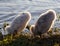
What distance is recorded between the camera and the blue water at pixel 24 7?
12030 millimetres

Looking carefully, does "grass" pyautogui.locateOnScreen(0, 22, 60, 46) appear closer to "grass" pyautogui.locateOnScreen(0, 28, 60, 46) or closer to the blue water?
"grass" pyautogui.locateOnScreen(0, 28, 60, 46)

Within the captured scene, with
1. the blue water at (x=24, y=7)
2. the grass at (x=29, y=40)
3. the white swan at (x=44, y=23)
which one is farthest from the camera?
the blue water at (x=24, y=7)

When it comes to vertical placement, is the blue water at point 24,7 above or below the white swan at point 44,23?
below

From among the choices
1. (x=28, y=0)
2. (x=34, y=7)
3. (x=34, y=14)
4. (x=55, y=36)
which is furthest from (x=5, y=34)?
(x=28, y=0)

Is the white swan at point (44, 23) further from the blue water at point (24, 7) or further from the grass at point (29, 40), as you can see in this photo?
the blue water at point (24, 7)

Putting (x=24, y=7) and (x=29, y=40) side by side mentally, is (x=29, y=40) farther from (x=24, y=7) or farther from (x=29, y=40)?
(x=24, y=7)

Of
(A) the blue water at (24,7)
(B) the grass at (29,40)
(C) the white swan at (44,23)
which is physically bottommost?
(A) the blue water at (24,7)

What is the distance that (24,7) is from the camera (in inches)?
525

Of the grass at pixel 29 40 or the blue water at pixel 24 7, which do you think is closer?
the grass at pixel 29 40

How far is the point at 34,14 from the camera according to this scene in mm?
12203

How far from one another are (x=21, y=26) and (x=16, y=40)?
0.87m

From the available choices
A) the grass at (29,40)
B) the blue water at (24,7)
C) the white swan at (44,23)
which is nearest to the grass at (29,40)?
the grass at (29,40)

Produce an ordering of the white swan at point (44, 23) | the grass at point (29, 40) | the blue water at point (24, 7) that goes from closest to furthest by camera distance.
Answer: the grass at point (29, 40) → the white swan at point (44, 23) → the blue water at point (24, 7)

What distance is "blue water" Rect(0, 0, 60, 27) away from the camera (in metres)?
12.0
